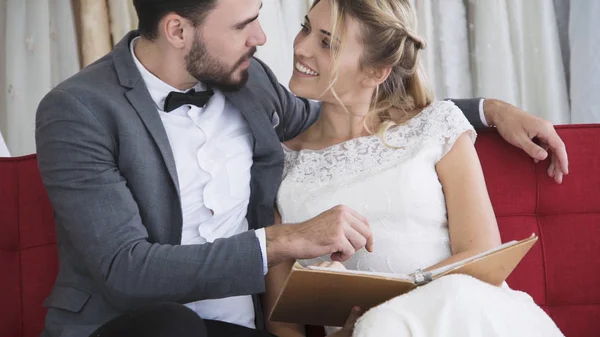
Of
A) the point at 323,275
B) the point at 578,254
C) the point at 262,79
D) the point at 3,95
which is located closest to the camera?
the point at 323,275

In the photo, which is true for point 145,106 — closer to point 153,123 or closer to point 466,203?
point 153,123

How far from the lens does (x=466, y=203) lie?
5.61 feet

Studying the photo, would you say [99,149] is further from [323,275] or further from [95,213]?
[323,275]

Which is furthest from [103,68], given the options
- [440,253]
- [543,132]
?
→ [543,132]

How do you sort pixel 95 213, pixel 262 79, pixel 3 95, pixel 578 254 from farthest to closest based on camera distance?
1. pixel 3 95
2. pixel 262 79
3. pixel 578 254
4. pixel 95 213

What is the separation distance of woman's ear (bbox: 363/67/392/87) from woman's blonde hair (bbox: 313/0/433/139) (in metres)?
0.01

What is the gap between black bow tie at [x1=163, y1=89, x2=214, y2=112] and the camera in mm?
1749

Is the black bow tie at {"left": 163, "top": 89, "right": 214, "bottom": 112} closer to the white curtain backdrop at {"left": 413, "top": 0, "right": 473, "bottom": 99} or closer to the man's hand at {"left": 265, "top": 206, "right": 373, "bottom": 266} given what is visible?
the man's hand at {"left": 265, "top": 206, "right": 373, "bottom": 266}

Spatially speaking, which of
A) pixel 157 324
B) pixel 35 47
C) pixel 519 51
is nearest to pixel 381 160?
pixel 157 324

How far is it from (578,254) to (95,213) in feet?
3.52

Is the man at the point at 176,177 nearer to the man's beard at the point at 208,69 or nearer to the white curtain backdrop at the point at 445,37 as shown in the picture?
the man's beard at the point at 208,69

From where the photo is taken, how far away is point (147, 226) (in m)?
1.64

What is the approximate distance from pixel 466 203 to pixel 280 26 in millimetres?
970

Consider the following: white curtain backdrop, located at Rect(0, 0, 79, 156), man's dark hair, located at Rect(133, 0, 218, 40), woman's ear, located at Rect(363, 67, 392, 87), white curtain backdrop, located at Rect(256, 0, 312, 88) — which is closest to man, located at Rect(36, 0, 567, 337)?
man's dark hair, located at Rect(133, 0, 218, 40)
